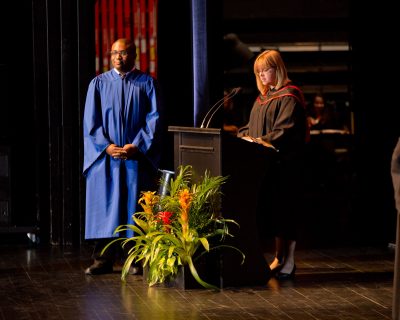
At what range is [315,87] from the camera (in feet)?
60.1

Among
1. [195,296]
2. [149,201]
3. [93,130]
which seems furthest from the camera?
[93,130]

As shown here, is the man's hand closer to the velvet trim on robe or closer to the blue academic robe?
the blue academic robe

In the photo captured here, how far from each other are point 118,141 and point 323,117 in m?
8.99

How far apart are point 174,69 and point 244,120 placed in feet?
26.9

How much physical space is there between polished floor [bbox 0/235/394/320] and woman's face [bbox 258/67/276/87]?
130 centimetres

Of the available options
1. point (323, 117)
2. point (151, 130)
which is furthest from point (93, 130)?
point (323, 117)

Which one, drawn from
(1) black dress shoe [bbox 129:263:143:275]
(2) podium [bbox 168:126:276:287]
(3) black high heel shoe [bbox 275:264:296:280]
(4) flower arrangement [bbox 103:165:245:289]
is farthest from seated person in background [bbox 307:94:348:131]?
(4) flower arrangement [bbox 103:165:245:289]

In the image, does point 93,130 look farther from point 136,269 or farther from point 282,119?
point 282,119

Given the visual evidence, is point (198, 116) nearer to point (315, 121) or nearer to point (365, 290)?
point (365, 290)

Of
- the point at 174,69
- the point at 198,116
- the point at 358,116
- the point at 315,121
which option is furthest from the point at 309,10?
the point at 198,116

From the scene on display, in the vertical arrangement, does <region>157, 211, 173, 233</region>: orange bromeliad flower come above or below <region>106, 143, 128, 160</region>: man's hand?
below

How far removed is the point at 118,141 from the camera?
7.30 metres

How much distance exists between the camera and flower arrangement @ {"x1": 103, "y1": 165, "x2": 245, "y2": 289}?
650 centimetres

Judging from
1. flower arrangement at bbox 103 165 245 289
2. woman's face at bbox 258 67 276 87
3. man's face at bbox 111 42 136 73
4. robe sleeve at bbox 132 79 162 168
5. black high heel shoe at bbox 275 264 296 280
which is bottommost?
black high heel shoe at bbox 275 264 296 280
